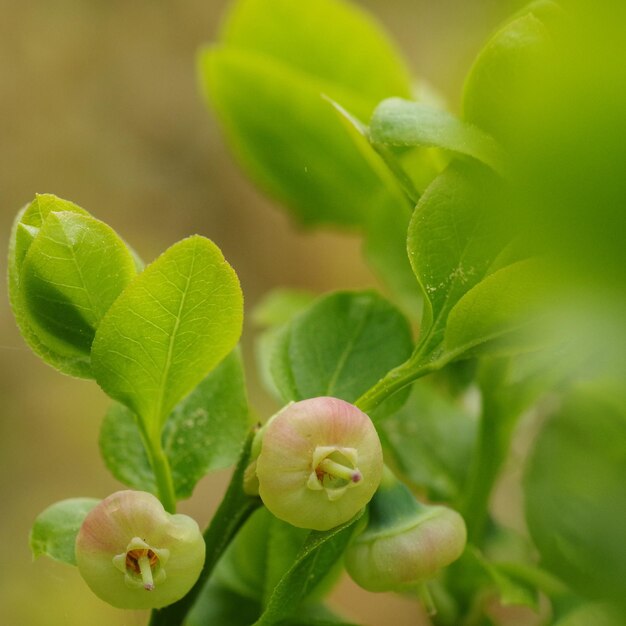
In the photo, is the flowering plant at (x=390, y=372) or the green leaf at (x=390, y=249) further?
the green leaf at (x=390, y=249)

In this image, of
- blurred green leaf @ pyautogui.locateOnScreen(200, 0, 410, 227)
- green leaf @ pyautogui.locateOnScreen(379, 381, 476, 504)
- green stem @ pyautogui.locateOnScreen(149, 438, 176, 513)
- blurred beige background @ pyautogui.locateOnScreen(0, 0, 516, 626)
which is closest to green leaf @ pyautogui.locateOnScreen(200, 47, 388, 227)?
blurred green leaf @ pyautogui.locateOnScreen(200, 0, 410, 227)

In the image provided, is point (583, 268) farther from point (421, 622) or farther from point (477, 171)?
point (421, 622)

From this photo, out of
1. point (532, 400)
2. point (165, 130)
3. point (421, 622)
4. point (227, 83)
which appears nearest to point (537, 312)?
point (532, 400)

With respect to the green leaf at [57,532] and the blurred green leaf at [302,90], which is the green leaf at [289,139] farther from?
the green leaf at [57,532]

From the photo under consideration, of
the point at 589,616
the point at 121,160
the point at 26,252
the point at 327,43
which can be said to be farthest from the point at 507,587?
the point at 121,160

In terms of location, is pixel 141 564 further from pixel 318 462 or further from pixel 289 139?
pixel 289 139

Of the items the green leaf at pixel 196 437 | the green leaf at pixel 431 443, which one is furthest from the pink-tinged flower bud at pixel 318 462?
the green leaf at pixel 431 443

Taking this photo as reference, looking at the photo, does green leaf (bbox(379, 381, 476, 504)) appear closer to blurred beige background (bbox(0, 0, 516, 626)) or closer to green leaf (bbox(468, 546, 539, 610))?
green leaf (bbox(468, 546, 539, 610))
